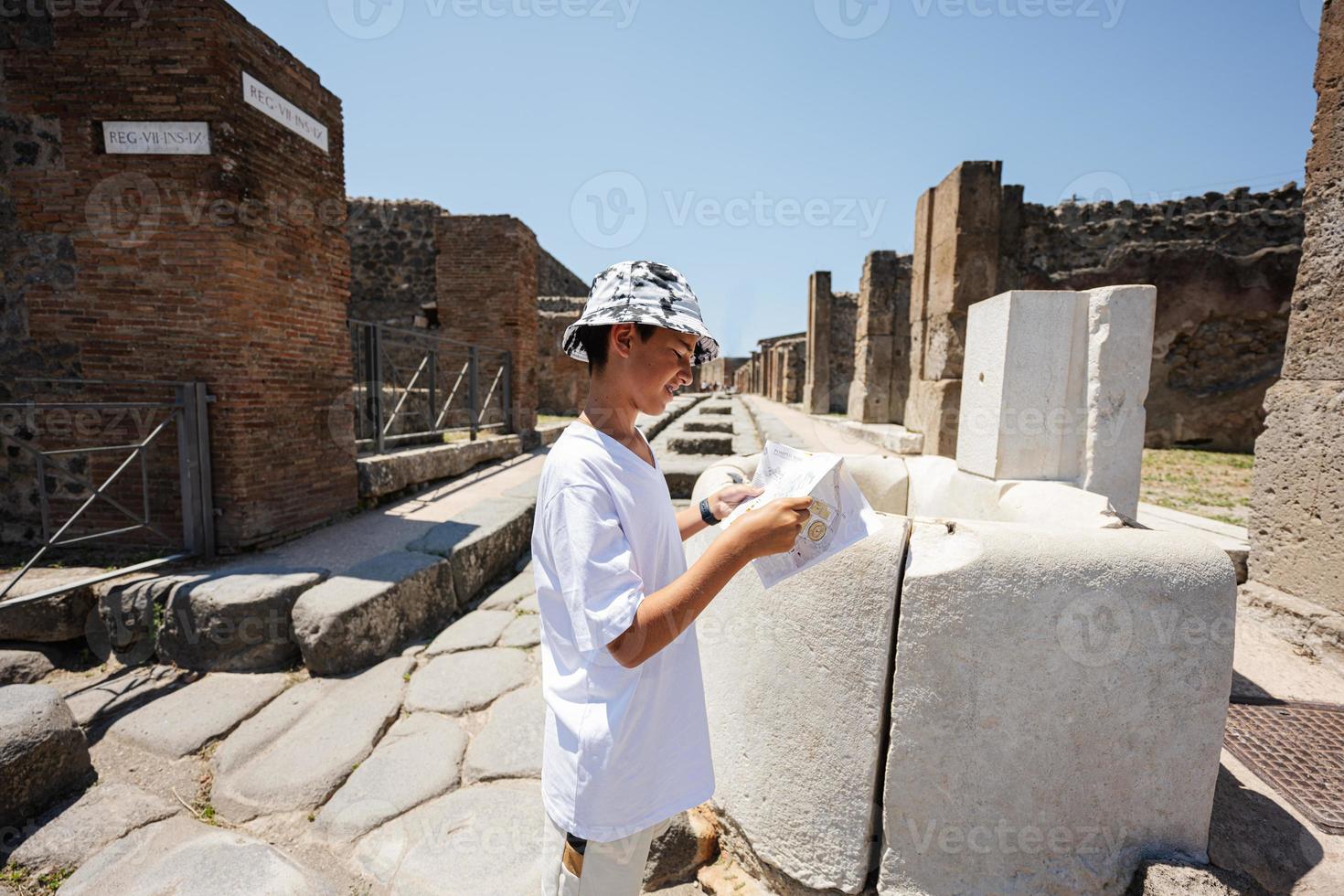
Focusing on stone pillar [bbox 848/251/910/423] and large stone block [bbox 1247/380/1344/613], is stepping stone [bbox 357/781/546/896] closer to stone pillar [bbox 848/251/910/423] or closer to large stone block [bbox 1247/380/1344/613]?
large stone block [bbox 1247/380/1344/613]

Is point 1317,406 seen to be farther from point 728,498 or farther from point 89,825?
point 89,825

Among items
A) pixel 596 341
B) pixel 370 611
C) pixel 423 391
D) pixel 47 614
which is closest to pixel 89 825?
pixel 370 611

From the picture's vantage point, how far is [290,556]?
405 centimetres

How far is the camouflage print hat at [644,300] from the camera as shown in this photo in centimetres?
112

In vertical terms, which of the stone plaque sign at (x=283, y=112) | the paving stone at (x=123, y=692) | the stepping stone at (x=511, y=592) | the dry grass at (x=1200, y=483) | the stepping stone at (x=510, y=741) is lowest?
the paving stone at (x=123, y=692)

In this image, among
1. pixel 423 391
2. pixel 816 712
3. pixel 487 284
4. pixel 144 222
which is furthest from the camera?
pixel 487 284

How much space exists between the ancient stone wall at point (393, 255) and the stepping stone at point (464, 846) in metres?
12.6

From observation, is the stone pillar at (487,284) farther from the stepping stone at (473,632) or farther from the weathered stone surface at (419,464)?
the stepping stone at (473,632)

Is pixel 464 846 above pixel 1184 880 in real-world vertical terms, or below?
below

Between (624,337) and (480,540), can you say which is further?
(480,540)

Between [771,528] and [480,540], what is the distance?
12.3 feet

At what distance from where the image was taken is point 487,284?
931 cm

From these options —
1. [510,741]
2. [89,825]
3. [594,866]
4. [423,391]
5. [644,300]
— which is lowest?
[89,825]

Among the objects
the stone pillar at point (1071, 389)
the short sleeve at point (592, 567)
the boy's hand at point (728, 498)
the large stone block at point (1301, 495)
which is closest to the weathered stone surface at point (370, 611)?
the boy's hand at point (728, 498)
